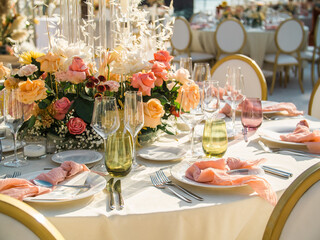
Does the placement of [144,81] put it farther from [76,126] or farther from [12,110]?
[12,110]

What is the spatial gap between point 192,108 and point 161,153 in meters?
0.20

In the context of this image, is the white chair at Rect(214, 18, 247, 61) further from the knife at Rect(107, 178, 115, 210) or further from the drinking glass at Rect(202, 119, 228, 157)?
the knife at Rect(107, 178, 115, 210)

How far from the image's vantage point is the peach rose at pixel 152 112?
1546mm

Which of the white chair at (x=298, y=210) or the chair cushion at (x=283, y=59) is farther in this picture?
the chair cushion at (x=283, y=59)

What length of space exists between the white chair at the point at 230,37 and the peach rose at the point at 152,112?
15.3 feet

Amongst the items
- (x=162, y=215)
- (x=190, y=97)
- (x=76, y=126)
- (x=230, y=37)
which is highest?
(x=230, y=37)

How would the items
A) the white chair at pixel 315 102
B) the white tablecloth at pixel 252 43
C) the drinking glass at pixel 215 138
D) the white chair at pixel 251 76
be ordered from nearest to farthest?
the drinking glass at pixel 215 138 → the white chair at pixel 315 102 → the white chair at pixel 251 76 → the white tablecloth at pixel 252 43

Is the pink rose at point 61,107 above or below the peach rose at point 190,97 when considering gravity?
below

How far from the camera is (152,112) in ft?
5.06

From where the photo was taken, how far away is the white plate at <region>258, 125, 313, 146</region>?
1.70m

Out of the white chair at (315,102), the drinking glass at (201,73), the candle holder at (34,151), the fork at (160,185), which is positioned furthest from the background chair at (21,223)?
the white chair at (315,102)

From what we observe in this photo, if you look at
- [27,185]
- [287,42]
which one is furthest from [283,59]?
[27,185]

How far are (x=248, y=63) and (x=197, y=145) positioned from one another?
1.23 meters

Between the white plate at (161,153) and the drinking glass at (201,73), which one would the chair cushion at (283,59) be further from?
the white plate at (161,153)
